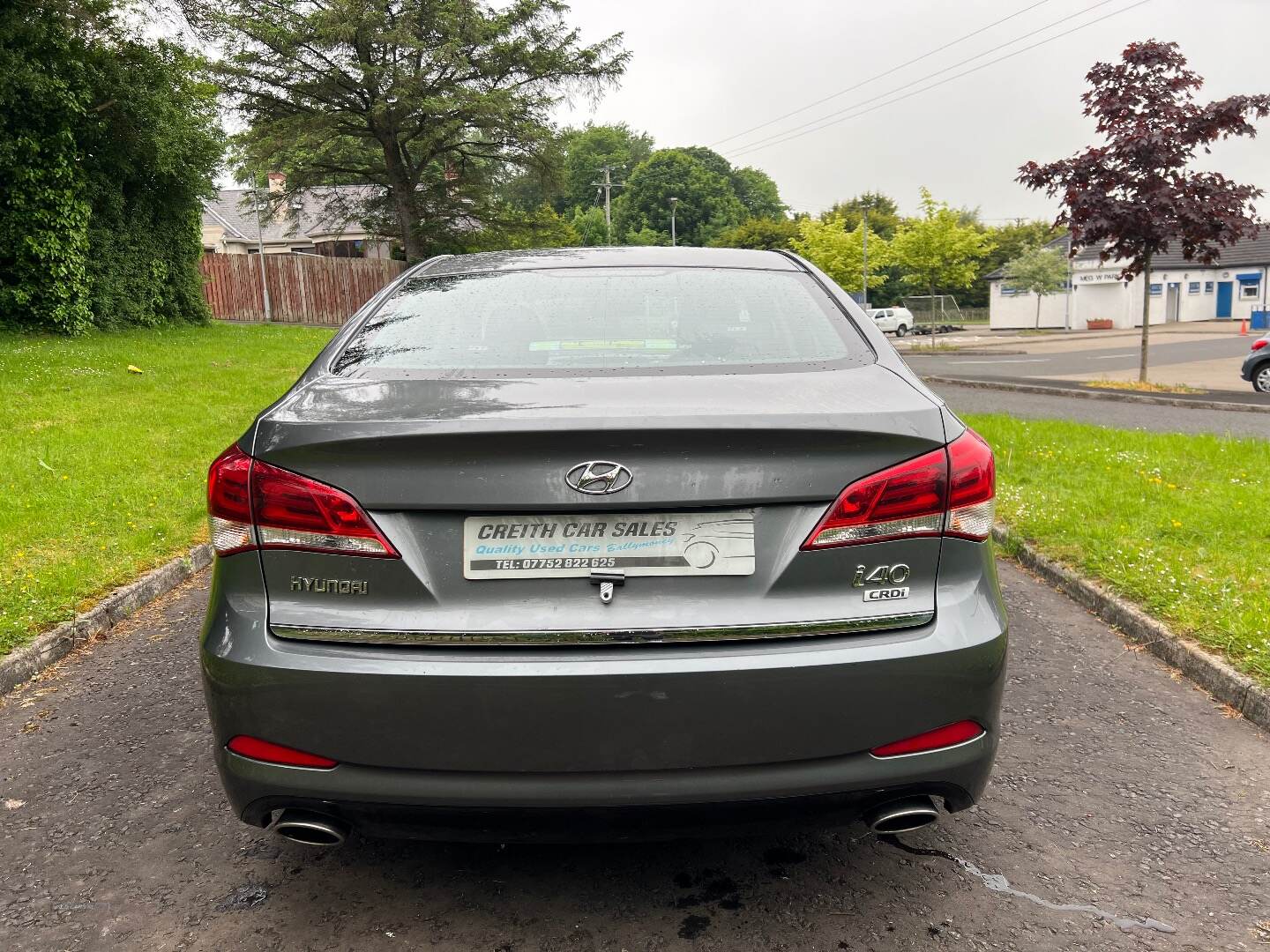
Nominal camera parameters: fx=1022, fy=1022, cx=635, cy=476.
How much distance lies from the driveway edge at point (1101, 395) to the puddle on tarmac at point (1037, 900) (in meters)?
12.3

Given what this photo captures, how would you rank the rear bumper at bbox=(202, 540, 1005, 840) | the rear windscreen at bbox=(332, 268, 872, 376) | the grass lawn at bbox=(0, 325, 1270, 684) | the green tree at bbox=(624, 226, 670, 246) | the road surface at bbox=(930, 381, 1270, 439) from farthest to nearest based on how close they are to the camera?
the green tree at bbox=(624, 226, 670, 246) < the road surface at bbox=(930, 381, 1270, 439) < the grass lawn at bbox=(0, 325, 1270, 684) < the rear windscreen at bbox=(332, 268, 872, 376) < the rear bumper at bbox=(202, 540, 1005, 840)

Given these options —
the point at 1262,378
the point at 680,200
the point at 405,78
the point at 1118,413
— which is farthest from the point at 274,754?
the point at 680,200

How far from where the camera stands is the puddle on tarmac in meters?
2.48

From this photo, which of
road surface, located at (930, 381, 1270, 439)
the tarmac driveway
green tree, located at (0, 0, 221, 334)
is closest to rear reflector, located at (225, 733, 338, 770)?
the tarmac driveway

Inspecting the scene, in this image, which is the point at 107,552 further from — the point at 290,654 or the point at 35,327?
the point at 35,327

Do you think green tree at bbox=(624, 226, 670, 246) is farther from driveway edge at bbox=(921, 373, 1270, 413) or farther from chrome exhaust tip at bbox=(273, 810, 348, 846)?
chrome exhaust tip at bbox=(273, 810, 348, 846)

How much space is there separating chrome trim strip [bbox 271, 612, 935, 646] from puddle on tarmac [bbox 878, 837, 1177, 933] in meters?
1.01

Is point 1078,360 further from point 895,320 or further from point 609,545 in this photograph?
point 609,545

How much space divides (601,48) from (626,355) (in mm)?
31796

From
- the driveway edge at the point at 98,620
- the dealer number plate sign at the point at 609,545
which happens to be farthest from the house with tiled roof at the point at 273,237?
the dealer number plate sign at the point at 609,545

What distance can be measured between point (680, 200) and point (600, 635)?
312 ft

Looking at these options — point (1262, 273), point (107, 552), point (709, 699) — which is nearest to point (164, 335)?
point (107, 552)

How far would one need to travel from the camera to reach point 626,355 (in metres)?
2.64

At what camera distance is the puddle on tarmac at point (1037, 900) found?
2480 millimetres
